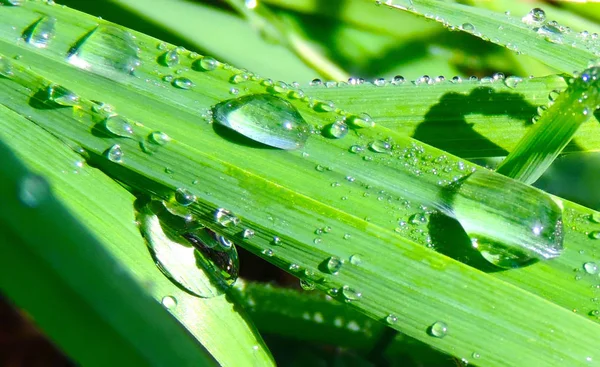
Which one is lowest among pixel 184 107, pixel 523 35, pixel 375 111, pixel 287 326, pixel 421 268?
pixel 287 326

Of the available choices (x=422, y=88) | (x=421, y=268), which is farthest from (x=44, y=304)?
(x=422, y=88)

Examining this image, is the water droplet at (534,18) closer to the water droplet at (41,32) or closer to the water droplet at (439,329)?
the water droplet at (439,329)

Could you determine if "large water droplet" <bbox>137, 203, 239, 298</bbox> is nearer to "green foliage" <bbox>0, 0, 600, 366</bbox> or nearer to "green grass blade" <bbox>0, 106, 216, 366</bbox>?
"green foliage" <bbox>0, 0, 600, 366</bbox>

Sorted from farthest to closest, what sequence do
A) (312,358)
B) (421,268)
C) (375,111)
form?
(312,358)
(375,111)
(421,268)

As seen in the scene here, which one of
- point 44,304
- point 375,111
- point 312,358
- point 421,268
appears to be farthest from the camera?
point 312,358

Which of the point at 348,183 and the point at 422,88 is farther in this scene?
the point at 422,88

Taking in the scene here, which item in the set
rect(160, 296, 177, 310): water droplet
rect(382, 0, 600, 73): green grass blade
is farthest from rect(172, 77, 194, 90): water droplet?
rect(382, 0, 600, 73): green grass blade

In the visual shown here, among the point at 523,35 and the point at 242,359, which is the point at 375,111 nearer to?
the point at 523,35

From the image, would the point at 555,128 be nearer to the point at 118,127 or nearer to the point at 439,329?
the point at 439,329
